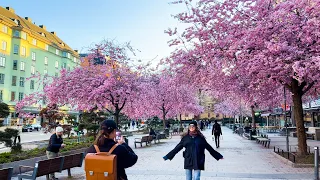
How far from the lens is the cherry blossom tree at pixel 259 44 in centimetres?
1056

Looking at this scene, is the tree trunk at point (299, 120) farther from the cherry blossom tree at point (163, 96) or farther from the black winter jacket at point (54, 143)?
the black winter jacket at point (54, 143)

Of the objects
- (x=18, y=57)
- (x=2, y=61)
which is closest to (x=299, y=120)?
(x=2, y=61)

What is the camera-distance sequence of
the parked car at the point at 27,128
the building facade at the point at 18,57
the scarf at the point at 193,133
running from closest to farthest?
the scarf at the point at 193,133 < the parked car at the point at 27,128 < the building facade at the point at 18,57

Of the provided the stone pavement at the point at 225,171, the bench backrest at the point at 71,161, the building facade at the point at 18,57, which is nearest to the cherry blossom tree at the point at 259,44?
the stone pavement at the point at 225,171

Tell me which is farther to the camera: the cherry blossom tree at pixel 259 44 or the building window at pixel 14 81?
the building window at pixel 14 81

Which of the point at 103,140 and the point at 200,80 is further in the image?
the point at 200,80

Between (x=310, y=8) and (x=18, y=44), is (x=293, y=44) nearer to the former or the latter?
(x=310, y=8)

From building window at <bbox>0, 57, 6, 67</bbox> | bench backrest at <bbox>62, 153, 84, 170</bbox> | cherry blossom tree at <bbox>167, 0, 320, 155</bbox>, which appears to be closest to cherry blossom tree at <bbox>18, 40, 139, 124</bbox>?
cherry blossom tree at <bbox>167, 0, 320, 155</bbox>

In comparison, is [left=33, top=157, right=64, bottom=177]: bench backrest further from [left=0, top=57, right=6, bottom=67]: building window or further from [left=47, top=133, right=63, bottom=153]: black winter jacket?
[left=0, top=57, right=6, bottom=67]: building window

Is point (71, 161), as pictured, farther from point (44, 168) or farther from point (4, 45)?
point (4, 45)

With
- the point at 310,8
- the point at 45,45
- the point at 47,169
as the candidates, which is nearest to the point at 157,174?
the point at 47,169

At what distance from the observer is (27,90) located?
59.5 m

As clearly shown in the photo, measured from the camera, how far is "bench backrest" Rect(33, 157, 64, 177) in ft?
26.6

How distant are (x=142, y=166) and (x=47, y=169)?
4.42 metres
